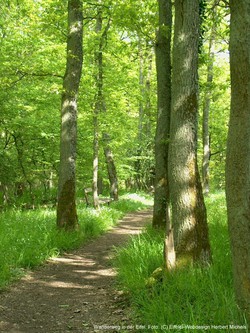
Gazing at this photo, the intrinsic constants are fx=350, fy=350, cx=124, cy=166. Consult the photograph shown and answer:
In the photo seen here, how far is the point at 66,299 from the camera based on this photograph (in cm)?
564

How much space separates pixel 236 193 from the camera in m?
3.03

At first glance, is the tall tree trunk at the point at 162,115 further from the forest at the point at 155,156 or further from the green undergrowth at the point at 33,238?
the green undergrowth at the point at 33,238

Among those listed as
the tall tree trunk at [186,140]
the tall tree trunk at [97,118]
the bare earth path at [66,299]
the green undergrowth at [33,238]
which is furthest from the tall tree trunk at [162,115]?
the tall tree trunk at [97,118]

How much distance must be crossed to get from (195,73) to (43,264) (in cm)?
496

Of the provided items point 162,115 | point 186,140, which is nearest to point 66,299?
point 186,140

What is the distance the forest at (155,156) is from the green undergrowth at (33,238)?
0.03 meters

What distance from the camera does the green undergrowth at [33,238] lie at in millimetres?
6777

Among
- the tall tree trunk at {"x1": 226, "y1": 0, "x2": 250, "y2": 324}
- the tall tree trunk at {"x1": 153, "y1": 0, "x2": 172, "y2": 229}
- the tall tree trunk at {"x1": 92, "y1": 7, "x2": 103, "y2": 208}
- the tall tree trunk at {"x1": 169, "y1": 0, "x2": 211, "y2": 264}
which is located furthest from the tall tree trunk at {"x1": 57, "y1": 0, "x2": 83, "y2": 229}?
the tall tree trunk at {"x1": 226, "y1": 0, "x2": 250, "y2": 324}

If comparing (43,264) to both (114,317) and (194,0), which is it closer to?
(114,317)

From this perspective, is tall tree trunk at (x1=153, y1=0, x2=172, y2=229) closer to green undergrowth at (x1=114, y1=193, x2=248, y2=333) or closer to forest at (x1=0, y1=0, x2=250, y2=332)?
forest at (x1=0, y1=0, x2=250, y2=332)

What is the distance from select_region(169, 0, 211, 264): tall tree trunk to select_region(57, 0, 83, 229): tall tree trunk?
16.0 ft

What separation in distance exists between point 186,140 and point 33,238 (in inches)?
183

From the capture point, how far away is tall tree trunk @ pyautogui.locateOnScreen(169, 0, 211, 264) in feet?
17.1

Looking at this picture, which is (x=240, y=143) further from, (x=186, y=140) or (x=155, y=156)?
(x=155, y=156)
